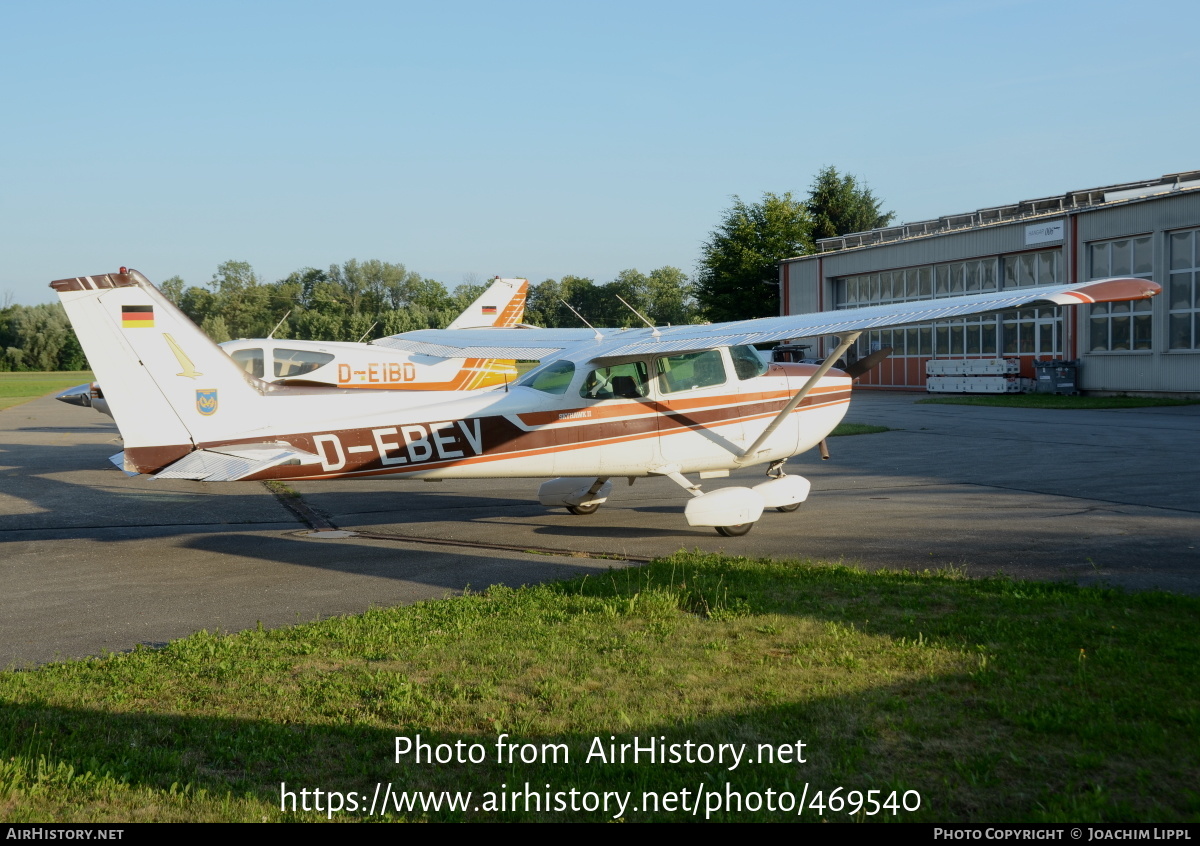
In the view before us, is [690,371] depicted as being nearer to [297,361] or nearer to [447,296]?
[297,361]

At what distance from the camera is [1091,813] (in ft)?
11.8

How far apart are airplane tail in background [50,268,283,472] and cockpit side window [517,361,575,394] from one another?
285 centimetres

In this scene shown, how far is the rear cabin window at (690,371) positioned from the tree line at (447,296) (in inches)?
1378

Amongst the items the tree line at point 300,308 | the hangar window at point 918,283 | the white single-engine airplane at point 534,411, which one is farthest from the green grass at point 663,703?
the tree line at point 300,308

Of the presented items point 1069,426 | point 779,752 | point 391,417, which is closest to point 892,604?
point 779,752

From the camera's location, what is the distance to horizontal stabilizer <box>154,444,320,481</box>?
28.4 ft

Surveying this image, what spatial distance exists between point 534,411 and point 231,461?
10.4ft

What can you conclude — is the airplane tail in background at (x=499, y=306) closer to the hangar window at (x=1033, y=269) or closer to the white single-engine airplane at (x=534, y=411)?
the white single-engine airplane at (x=534, y=411)

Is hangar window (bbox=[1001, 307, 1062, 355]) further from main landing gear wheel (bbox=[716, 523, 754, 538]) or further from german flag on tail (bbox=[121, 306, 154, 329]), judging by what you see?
german flag on tail (bbox=[121, 306, 154, 329])

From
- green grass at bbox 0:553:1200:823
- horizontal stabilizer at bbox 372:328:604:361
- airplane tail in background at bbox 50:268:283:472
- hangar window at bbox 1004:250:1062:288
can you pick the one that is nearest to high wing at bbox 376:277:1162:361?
horizontal stabilizer at bbox 372:328:604:361

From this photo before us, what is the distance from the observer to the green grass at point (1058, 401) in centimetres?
2956

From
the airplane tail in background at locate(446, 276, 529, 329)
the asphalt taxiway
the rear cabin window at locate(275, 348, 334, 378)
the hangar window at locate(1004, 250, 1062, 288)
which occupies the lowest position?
the asphalt taxiway

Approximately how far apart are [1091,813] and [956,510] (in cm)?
813
